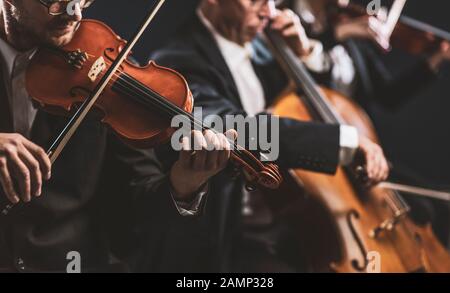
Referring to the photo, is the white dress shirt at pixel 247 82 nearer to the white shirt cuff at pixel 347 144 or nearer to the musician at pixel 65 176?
the white shirt cuff at pixel 347 144

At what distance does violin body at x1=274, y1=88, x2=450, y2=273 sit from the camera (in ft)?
4.60

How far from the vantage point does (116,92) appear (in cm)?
107

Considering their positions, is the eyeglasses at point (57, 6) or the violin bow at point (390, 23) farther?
the violin bow at point (390, 23)

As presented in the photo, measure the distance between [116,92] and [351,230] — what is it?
610mm

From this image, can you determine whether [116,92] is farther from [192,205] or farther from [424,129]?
[424,129]

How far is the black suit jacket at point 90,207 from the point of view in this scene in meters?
1.14

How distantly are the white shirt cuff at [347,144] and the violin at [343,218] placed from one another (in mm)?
58

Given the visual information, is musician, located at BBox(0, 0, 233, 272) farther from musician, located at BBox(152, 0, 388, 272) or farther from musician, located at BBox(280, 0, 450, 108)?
musician, located at BBox(280, 0, 450, 108)

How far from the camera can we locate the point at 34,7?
1090 mm

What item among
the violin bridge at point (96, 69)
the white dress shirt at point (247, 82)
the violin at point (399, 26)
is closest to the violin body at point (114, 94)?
the violin bridge at point (96, 69)

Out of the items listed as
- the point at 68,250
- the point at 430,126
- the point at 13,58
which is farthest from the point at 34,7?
the point at 430,126

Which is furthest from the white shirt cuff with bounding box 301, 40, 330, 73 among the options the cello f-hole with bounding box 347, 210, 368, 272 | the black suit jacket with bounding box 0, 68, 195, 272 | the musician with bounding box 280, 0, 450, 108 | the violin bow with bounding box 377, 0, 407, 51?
the black suit jacket with bounding box 0, 68, 195, 272
